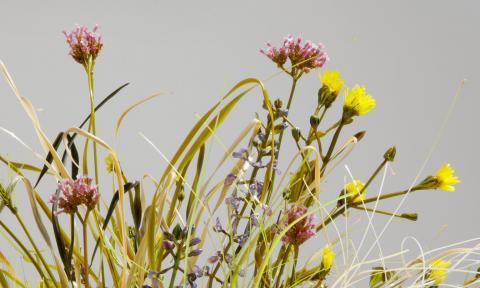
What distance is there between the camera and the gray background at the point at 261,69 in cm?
255

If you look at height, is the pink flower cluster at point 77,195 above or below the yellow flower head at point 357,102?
below

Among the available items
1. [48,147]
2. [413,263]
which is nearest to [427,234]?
[413,263]

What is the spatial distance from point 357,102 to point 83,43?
0.23m

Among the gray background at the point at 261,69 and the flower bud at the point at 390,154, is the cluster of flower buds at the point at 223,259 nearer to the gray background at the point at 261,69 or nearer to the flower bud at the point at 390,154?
the flower bud at the point at 390,154

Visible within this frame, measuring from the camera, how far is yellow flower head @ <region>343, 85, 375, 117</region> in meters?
0.60

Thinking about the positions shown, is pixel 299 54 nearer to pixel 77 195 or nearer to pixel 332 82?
pixel 332 82

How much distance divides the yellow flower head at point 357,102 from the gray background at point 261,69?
1.89m

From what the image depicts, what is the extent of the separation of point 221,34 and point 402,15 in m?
0.68

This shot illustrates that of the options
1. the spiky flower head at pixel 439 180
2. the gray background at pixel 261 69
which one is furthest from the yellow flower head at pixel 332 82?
the gray background at pixel 261 69

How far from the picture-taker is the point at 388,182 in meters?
2.66

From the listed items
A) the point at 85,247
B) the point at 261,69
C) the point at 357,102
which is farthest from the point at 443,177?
the point at 261,69

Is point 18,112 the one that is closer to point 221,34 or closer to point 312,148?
point 221,34

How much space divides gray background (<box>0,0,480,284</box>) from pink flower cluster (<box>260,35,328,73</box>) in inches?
74.8

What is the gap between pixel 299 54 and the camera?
60cm
